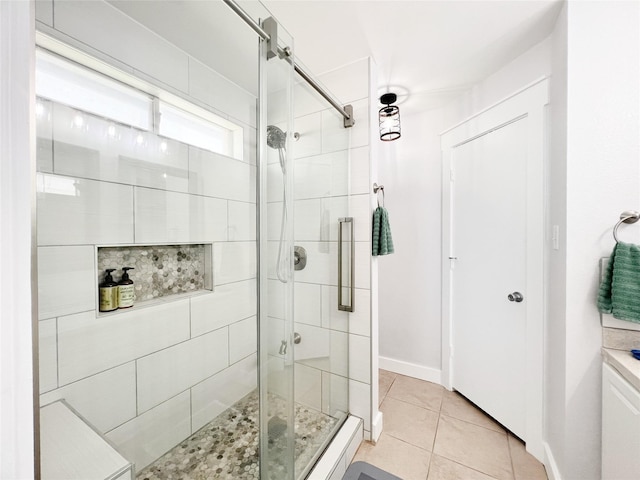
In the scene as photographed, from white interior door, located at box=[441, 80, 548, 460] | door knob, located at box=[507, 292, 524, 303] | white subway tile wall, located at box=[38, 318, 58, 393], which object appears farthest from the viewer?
door knob, located at box=[507, 292, 524, 303]

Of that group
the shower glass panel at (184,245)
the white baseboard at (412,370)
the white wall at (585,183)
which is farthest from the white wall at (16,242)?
the white baseboard at (412,370)

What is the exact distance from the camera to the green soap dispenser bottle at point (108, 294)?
1.15 metres

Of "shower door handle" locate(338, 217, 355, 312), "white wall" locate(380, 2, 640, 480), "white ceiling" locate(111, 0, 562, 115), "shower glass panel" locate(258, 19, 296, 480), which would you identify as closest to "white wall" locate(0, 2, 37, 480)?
"shower glass panel" locate(258, 19, 296, 480)

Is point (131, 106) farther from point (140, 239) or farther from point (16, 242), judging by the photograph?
point (16, 242)

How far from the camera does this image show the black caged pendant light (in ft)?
6.73

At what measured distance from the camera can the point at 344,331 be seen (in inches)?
66.9

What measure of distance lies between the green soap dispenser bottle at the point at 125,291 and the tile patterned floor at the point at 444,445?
1.53 m

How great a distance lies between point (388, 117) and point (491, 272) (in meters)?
1.42

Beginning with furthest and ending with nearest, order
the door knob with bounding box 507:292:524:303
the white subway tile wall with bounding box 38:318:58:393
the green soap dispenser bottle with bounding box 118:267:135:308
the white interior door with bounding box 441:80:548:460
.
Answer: the door knob with bounding box 507:292:524:303, the white interior door with bounding box 441:80:548:460, the green soap dispenser bottle with bounding box 118:267:135:308, the white subway tile wall with bounding box 38:318:58:393

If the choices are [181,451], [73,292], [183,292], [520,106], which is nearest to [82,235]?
[73,292]

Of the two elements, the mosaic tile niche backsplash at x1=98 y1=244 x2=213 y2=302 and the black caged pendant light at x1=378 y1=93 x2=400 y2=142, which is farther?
the black caged pendant light at x1=378 y1=93 x2=400 y2=142

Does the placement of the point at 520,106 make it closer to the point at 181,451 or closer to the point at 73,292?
the point at 73,292

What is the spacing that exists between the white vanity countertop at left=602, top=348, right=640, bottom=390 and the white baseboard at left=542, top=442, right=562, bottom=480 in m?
0.63

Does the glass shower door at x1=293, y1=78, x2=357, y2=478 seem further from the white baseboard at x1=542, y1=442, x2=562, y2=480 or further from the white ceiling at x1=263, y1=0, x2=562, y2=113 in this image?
the white baseboard at x1=542, y1=442, x2=562, y2=480
